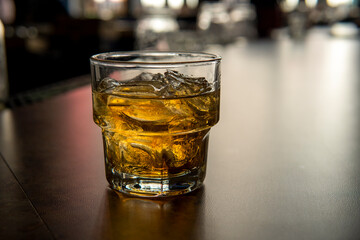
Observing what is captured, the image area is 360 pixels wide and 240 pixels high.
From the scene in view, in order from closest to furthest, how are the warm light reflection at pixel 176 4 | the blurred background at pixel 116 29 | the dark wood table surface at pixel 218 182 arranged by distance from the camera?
the dark wood table surface at pixel 218 182 < the blurred background at pixel 116 29 < the warm light reflection at pixel 176 4

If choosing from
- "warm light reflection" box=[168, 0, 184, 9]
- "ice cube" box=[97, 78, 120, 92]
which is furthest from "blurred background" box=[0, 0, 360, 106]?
"ice cube" box=[97, 78, 120, 92]

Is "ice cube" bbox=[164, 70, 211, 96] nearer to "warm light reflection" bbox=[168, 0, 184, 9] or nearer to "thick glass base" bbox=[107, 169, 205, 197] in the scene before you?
"thick glass base" bbox=[107, 169, 205, 197]

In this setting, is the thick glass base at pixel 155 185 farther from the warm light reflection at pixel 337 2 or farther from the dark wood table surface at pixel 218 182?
the warm light reflection at pixel 337 2

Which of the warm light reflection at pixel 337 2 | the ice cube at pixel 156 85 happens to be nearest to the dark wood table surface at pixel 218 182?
the ice cube at pixel 156 85

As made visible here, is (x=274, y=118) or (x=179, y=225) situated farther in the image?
(x=274, y=118)

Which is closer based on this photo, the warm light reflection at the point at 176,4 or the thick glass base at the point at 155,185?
the thick glass base at the point at 155,185

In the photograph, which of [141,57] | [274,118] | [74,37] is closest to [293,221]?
[141,57]

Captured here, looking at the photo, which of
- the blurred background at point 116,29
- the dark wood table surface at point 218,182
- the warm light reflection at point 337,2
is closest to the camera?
the dark wood table surface at point 218,182

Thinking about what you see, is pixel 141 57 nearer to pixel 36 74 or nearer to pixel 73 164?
pixel 73 164
